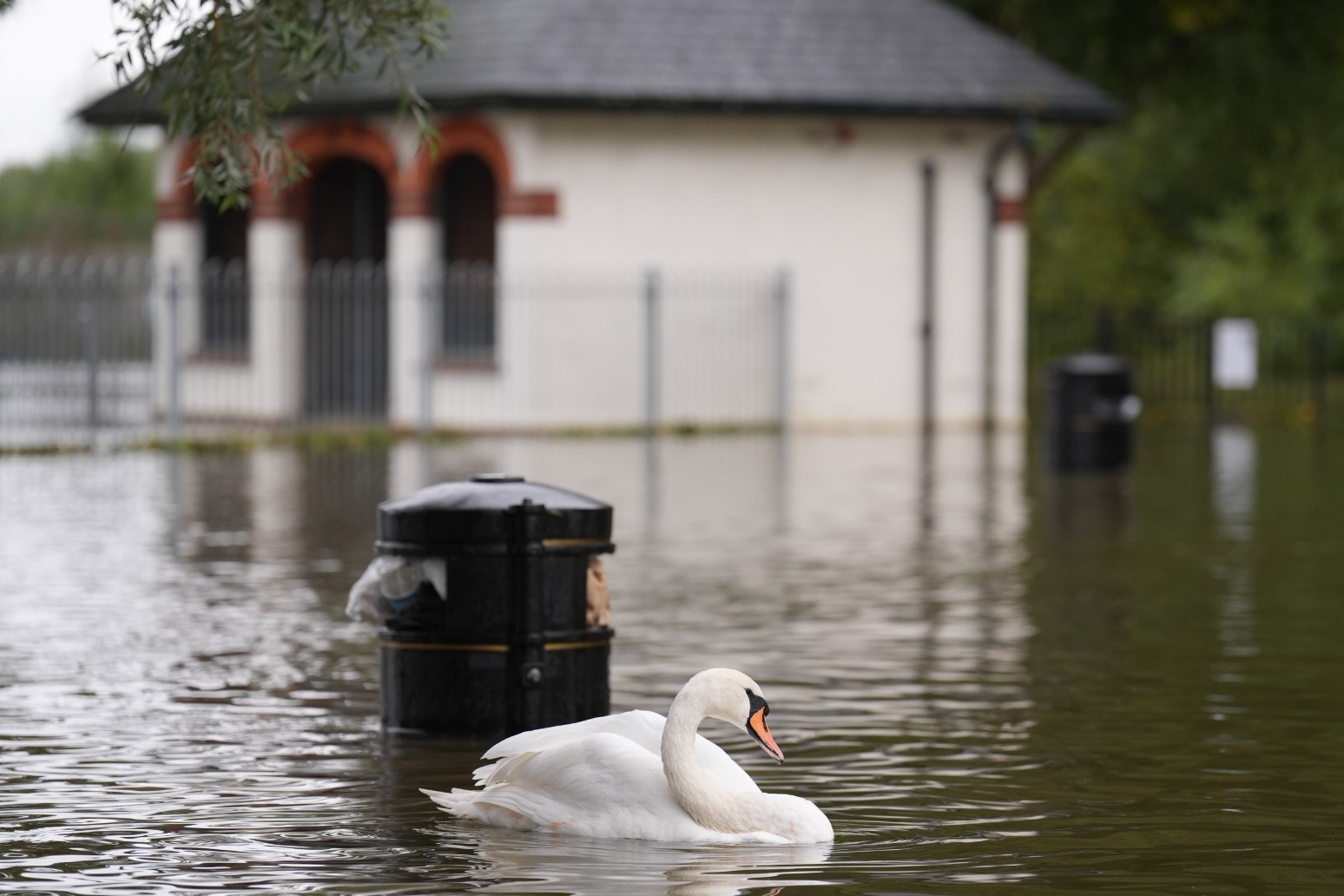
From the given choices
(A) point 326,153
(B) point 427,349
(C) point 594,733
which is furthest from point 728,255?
(C) point 594,733

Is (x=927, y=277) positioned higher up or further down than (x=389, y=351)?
higher up

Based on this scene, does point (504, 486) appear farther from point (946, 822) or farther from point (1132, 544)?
point (1132, 544)

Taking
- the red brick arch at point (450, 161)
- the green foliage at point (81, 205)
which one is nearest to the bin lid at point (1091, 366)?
the red brick arch at point (450, 161)

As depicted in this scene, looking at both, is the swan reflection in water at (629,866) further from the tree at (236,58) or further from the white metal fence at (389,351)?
the white metal fence at (389,351)

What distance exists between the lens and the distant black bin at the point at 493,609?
8.86 metres

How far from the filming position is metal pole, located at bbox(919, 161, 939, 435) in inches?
1351

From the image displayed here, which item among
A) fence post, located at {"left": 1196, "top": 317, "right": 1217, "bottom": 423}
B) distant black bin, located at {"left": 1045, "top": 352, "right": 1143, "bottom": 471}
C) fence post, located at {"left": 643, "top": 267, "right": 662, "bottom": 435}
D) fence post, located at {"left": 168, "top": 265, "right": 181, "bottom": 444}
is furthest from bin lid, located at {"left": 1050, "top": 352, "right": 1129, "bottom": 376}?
fence post, located at {"left": 1196, "top": 317, "right": 1217, "bottom": 423}

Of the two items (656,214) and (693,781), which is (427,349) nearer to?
(656,214)

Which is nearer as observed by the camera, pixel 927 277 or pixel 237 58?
pixel 237 58

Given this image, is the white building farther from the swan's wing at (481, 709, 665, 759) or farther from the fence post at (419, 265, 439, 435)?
the swan's wing at (481, 709, 665, 759)

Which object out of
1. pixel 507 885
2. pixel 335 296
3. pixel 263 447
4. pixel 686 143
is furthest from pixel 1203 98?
pixel 507 885

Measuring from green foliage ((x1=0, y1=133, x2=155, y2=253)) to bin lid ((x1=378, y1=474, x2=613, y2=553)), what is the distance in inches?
2622

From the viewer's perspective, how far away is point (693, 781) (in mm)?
7004

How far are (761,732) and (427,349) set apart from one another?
25.3 meters
